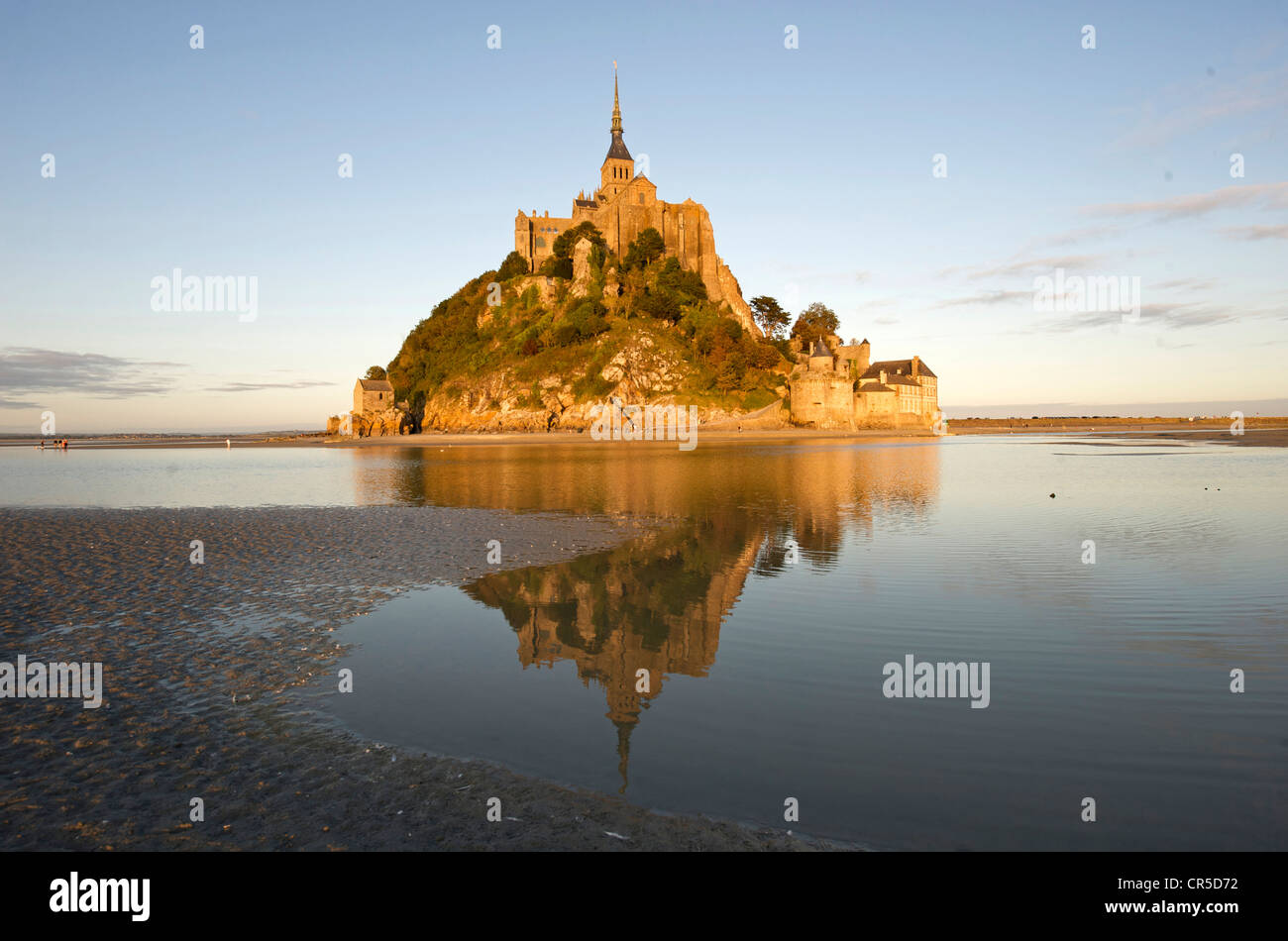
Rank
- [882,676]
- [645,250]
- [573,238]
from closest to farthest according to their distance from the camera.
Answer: [882,676], [645,250], [573,238]

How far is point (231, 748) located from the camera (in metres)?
5.79

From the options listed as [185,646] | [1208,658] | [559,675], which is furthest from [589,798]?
[1208,658]

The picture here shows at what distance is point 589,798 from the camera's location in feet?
16.2

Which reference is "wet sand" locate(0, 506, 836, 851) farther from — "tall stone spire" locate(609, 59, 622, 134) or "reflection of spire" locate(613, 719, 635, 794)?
"tall stone spire" locate(609, 59, 622, 134)

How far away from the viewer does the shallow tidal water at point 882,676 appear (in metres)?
4.89

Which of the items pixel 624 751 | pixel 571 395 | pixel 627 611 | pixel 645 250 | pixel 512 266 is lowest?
pixel 624 751

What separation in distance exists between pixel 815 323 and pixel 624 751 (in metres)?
106

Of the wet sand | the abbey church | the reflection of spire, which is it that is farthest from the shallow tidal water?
the abbey church

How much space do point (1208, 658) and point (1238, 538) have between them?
9889mm

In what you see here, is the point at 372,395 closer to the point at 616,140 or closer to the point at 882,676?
the point at 616,140

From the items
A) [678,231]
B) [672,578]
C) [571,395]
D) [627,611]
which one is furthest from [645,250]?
[627,611]

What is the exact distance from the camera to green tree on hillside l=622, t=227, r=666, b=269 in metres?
96.6

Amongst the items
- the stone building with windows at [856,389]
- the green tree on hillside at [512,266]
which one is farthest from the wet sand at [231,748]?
the green tree on hillside at [512,266]

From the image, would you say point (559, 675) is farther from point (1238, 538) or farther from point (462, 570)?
point (1238, 538)
